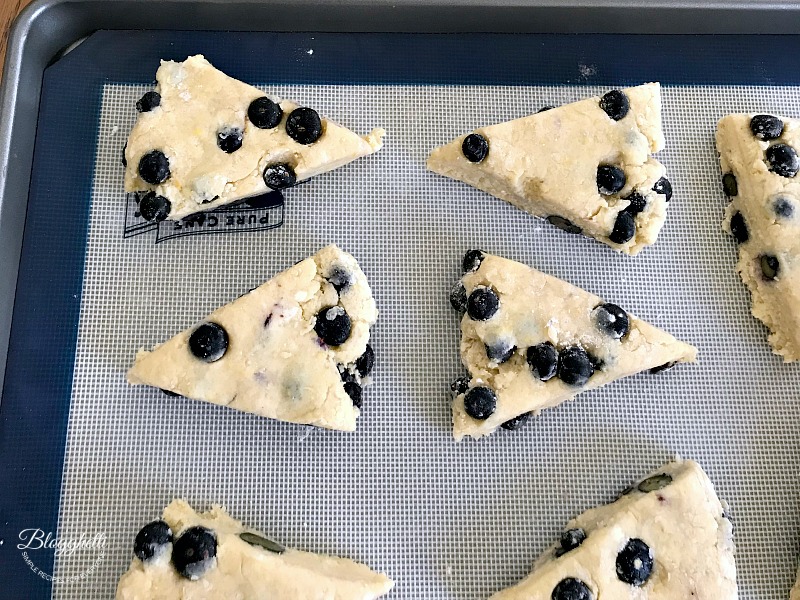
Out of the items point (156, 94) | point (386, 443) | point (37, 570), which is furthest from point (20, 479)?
point (156, 94)

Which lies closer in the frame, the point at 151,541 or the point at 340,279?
the point at 151,541

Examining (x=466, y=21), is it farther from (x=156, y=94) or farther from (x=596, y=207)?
(x=156, y=94)

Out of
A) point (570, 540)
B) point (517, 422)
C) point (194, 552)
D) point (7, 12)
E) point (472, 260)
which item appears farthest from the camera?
point (7, 12)

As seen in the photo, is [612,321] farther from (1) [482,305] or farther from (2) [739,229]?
(2) [739,229]

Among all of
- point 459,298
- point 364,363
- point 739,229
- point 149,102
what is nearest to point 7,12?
point 149,102

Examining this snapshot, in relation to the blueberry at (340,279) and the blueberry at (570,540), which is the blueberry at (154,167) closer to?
the blueberry at (340,279)

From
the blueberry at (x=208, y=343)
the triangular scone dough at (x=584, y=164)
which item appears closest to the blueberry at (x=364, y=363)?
the blueberry at (x=208, y=343)
